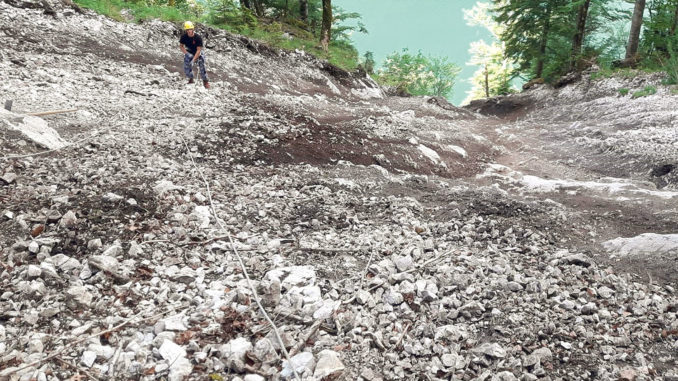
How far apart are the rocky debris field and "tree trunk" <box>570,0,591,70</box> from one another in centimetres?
1539

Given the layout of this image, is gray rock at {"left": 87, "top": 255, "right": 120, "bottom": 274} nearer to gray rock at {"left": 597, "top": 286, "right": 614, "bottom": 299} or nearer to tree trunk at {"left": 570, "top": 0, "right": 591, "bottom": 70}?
gray rock at {"left": 597, "top": 286, "right": 614, "bottom": 299}

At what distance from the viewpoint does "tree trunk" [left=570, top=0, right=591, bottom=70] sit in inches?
739

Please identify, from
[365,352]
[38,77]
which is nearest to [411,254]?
[365,352]

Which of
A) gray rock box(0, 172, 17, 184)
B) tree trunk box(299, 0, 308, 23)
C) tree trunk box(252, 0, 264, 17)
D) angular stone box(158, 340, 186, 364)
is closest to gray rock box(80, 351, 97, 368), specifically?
angular stone box(158, 340, 186, 364)

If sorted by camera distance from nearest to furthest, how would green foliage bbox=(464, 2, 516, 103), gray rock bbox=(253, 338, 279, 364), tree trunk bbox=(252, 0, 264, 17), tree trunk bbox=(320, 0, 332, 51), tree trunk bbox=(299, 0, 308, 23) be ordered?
gray rock bbox=(253, 338, 279, 364), tree trunk bbox=(320, 0, 332, 51), tree trunk bbox=(252, 0, 264, 17), tree trunk bbox=(299, 0, 308, 23), green foliage bbox=(464, 2, 516, 103)

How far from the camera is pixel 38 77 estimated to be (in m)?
7.52

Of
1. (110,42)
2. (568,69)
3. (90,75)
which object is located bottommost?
(90,75)

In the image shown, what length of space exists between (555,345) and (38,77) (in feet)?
33.3

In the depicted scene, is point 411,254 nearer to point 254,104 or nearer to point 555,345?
point 555,345

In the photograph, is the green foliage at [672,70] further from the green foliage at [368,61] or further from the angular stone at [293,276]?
the green foliage at [368,61]

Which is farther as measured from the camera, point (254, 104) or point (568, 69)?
point (568, 69)

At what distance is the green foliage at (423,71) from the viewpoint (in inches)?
1572

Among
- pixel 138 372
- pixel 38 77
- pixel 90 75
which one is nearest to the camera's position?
pixel 138 372

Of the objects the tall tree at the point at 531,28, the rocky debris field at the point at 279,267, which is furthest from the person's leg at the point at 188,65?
the tall tree at the point at 531,28
